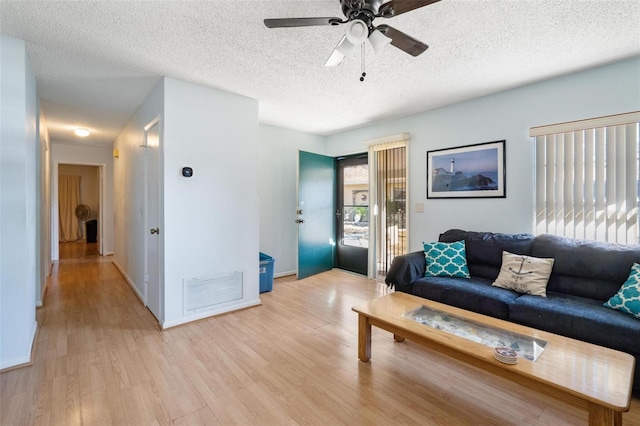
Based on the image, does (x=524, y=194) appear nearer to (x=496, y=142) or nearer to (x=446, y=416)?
(x=496, y=142)

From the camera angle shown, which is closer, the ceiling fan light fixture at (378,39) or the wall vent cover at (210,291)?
the ceiling fan light fixture at (378,39)

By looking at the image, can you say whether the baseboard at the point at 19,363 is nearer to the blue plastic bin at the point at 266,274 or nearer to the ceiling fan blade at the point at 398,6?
the blue plastic bin at the point at 266,274

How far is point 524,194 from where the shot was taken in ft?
9.89

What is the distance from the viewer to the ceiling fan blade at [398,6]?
1.42 meters

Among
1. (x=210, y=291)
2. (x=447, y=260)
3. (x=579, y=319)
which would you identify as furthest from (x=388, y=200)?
(x=210, y=291)

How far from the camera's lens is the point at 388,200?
442 centimetres

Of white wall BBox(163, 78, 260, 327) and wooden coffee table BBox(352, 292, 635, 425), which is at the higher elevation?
white wall BBox(163, 78, 260, 327)

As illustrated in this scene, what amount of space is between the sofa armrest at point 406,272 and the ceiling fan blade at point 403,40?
196 centimetres

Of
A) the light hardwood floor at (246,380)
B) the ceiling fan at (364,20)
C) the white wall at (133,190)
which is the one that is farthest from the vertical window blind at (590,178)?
the white wall at (133,190)

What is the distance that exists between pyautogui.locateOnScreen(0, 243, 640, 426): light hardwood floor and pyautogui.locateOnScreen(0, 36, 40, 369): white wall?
24 cm

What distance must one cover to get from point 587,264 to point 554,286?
0.31m

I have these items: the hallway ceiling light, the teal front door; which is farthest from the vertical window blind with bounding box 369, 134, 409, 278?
the hallway ceiling light

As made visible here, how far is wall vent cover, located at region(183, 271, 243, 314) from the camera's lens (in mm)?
2914

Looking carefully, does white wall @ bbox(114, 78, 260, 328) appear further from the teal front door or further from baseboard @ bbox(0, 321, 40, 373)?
the teal front door
